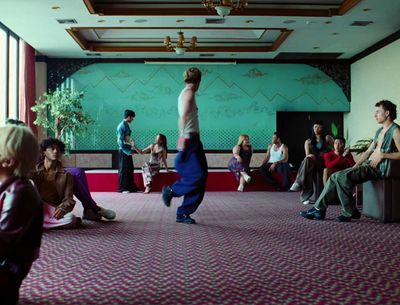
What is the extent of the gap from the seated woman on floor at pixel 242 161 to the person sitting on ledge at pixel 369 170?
4.36 meters

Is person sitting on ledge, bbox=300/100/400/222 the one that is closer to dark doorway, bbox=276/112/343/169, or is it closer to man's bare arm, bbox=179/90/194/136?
man's bare arm, bbox=179/90/194/136

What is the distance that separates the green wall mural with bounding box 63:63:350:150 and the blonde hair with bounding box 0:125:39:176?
1164 cm

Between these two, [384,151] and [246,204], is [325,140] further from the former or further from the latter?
[384,151]

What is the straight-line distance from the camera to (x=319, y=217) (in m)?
5.27

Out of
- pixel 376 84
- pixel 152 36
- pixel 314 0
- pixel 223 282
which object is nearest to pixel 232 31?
pixel 152 36

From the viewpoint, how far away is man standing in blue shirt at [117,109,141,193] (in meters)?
9.10

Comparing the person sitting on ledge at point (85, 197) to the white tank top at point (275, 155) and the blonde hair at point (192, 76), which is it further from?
the white tank top at point (275, 155)

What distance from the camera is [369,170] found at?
17.0ft

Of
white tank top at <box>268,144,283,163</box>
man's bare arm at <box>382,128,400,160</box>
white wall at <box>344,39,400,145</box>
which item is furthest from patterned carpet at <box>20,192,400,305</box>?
white wall at <box>344,39,400,145</box>

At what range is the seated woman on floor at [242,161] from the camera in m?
9.64

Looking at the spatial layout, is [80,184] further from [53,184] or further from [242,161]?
[242,161]

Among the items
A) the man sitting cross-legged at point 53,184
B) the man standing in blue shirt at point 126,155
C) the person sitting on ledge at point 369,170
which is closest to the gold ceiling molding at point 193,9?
the man standing in blue shirt at point 126,155

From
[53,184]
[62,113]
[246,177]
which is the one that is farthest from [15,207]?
[62,113]

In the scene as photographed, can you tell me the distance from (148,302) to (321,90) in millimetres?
12195
